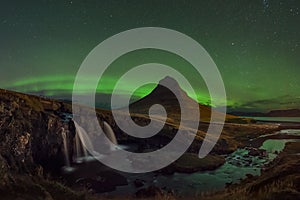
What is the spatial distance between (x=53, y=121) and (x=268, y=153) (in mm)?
57446

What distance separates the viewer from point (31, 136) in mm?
58375

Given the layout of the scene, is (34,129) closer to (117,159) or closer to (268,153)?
(117,159)

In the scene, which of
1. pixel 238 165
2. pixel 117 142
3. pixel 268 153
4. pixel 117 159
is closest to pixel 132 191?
pixel 117 159

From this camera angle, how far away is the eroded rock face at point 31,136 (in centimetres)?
5066

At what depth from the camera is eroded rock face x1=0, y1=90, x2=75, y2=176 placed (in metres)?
50.7

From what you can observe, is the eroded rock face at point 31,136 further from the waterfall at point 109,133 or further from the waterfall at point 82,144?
the waterfall at point 109,133

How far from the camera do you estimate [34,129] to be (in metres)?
60.8

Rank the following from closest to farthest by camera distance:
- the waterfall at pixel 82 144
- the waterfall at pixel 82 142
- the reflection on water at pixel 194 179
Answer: the reflection on water at pixel 194 179 → the waterfall at pixel 82 144 → the waterfall at pixel 82 142

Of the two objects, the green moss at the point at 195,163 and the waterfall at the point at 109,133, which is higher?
the waterfall at the point at 109,133

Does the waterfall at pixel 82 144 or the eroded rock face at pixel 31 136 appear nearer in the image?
the eroded rock face at pixel 31 136

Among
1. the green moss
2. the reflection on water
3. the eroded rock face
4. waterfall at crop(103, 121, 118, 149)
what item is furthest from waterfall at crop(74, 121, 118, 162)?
the green moss

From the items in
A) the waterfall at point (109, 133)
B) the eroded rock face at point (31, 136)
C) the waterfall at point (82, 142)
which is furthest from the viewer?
the waterfall at point (109, 133)

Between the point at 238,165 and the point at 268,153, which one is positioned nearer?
the point at 238,165

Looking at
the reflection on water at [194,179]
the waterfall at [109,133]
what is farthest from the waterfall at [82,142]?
the reflection on water at [194,179]
